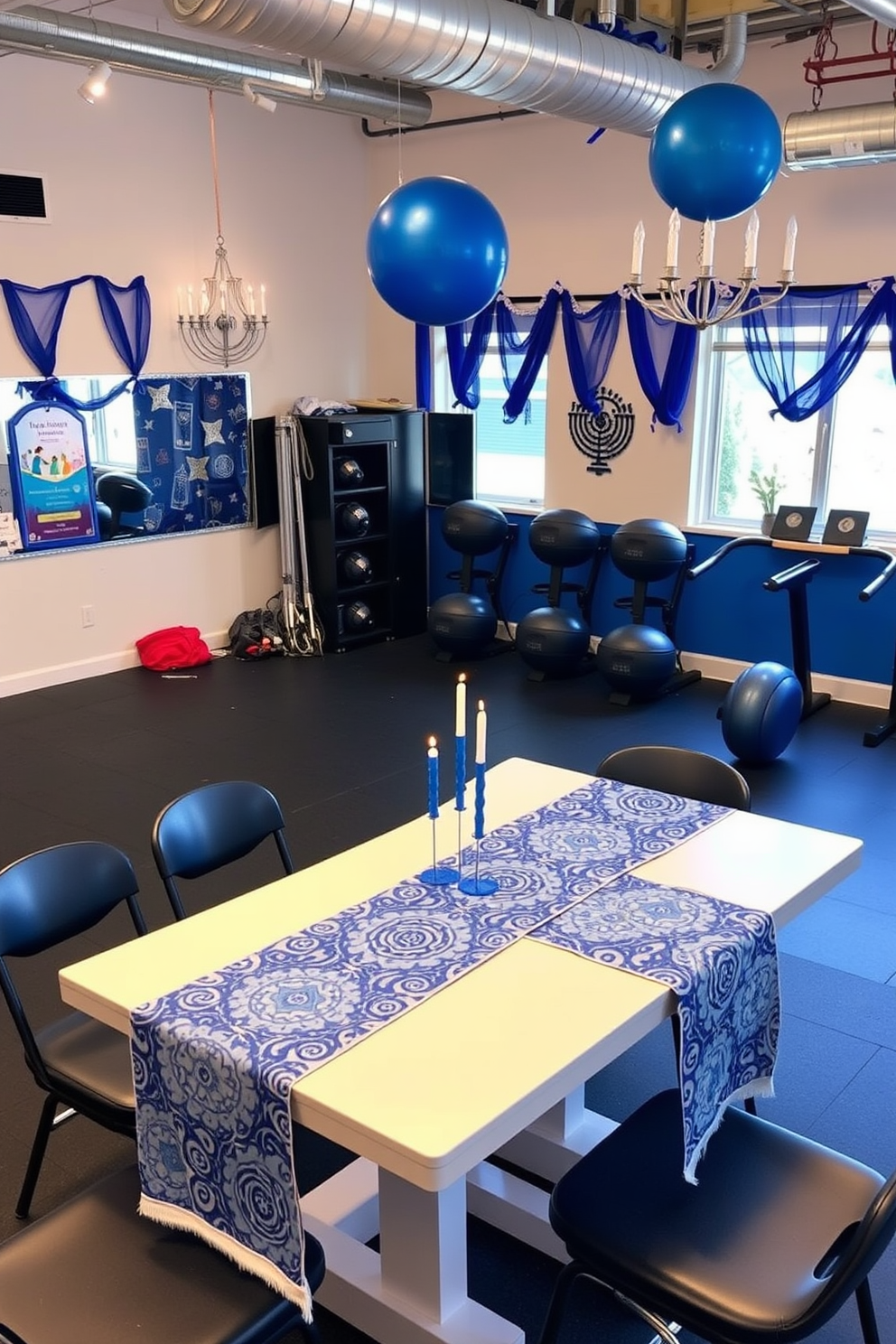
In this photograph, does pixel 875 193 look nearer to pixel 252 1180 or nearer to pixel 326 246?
pixel 326 246

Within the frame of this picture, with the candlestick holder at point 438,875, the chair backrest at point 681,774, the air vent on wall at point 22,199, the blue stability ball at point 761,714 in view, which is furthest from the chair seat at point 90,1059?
the air vent on wall at point 22,199

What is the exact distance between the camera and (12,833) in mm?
4984

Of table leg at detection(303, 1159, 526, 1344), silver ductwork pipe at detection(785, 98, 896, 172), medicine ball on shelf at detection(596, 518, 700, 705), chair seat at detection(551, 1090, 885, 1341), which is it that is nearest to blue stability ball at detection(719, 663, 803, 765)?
medicine ball on shelf at detection(596, 518, 700, 705)

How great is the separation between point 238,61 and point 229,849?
15.2 ft

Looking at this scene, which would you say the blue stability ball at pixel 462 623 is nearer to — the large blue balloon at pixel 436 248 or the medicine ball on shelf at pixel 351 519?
the medicine ball on shelf at pixel 351 519

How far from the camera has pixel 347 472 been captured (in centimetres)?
780

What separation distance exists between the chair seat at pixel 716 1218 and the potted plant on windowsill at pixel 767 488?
5134 millimetres

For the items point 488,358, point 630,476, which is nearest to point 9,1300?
point 630,476

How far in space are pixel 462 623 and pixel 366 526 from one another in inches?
43.8

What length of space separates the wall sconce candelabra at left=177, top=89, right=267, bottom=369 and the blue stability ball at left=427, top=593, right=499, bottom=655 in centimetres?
213

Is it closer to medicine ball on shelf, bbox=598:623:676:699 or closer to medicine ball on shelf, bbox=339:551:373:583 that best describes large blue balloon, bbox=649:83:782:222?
medicine ball on shelf, bbox=598:623:676:699

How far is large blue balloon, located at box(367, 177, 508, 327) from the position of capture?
293 centimetres

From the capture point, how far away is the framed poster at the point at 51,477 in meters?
6.75

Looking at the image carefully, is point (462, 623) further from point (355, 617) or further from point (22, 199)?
point (22, 199)
